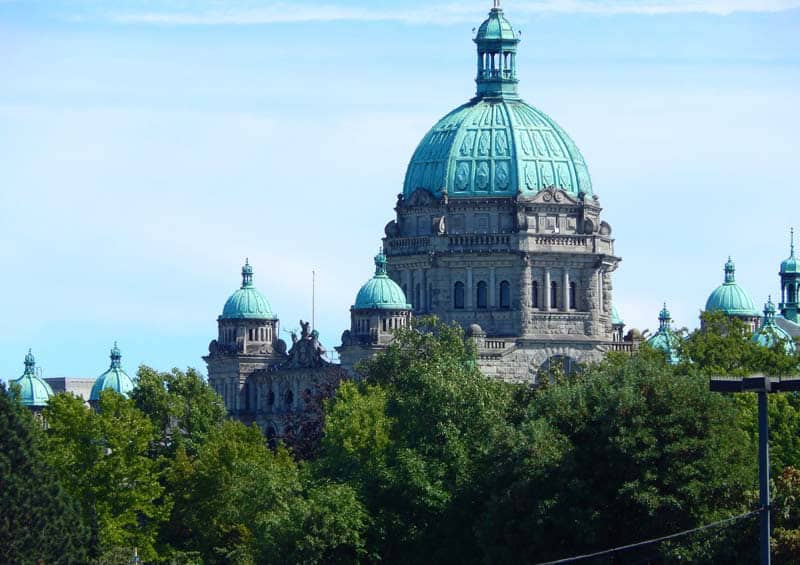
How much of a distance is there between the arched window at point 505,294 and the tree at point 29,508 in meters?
74.3

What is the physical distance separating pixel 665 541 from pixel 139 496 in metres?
39.3

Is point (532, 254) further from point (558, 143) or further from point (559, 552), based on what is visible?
point (559, 552)

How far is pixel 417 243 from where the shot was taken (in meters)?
189

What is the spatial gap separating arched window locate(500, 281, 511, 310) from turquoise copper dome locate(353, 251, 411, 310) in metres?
6.70

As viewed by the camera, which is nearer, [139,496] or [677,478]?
[677,478]

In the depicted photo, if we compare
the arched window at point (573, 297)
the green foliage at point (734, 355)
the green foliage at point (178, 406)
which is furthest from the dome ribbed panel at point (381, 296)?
the green foliage at point (734, 355)

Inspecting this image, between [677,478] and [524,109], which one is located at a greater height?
[524,109]

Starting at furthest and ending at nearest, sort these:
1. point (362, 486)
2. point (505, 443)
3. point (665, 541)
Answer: point (362, 486) < point (505, 443) < point (665, 541)

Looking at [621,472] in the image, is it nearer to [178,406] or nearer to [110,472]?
[110,472]

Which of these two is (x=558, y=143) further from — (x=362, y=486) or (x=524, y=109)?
(x=362, y=486)

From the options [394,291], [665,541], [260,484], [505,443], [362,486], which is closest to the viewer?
[665,541]

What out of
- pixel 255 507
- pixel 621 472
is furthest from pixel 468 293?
pixel 621 472

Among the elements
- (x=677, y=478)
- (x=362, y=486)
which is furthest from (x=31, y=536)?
(x=677, y=478)

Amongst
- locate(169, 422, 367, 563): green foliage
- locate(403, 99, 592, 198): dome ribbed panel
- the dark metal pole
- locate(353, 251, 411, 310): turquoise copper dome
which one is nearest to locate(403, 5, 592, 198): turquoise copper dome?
locate(403, 99, 592, 198): dome ribbed panel
